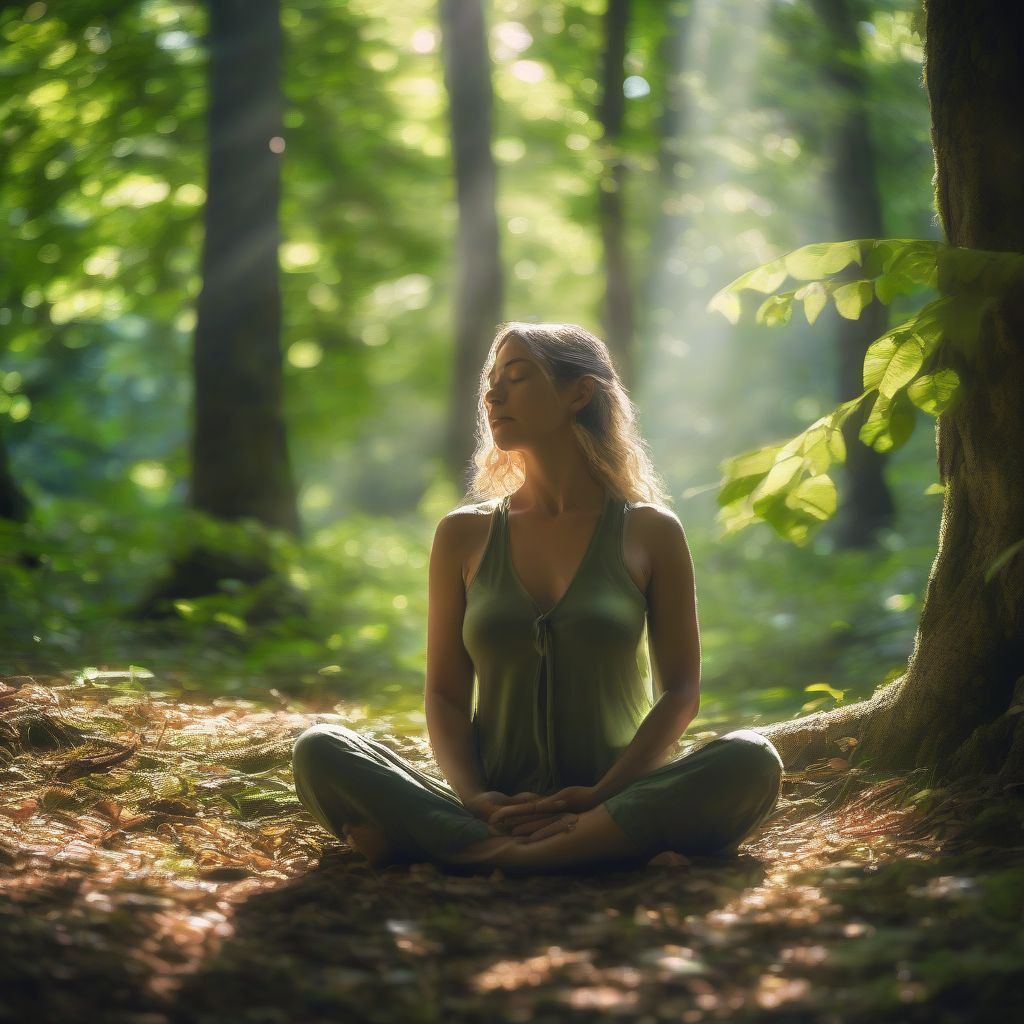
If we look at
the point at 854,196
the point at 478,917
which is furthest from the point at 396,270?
the point at 478,917

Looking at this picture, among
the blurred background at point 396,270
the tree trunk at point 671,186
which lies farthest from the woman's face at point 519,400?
the tree trunk at point 671,186

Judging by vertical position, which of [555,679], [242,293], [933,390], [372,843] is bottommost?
[372,843]

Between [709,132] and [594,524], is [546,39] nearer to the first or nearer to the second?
[709,132]

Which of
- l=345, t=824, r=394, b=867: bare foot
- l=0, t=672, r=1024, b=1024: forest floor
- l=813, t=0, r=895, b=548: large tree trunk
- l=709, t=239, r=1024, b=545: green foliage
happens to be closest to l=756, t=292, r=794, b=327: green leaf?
l=709, t=239, r=1024, b=545: green foliage

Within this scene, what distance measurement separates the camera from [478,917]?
3.05 m

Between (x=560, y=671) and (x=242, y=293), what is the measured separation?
695cm

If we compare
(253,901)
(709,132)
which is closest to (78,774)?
(253,901)

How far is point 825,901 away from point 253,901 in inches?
60.5

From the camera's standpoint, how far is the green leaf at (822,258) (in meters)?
3.53

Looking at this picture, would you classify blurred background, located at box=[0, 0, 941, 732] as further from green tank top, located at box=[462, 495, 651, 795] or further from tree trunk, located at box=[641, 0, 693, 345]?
green tank top, located at box=[462, 495, 651, 795]

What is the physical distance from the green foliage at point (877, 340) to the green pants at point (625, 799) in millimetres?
823

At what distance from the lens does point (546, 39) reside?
51.7 ft

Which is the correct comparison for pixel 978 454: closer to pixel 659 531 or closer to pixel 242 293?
pixel 659 531

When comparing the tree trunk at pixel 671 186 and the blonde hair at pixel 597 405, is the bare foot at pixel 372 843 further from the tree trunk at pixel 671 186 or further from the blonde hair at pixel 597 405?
the tree trunk at pixel 671 186
